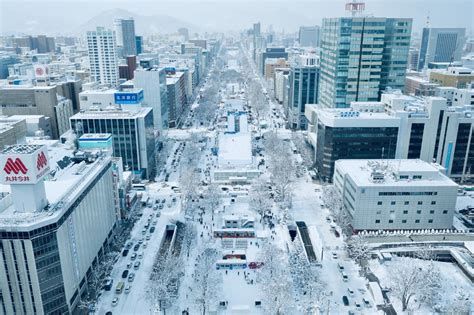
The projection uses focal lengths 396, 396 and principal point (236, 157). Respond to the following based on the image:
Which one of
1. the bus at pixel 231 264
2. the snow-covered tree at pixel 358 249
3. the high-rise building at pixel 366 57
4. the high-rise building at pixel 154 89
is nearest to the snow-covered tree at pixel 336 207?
the snow-covered tree at pixel 358 249

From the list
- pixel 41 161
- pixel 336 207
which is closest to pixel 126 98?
pixel 41 161

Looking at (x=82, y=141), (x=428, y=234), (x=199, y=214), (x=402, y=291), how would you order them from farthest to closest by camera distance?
(x=199, y=214) < (x=82, y=141) < (x=428, y=234) < (x=402, y=291)

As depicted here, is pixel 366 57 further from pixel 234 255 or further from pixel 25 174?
pixel 25 174

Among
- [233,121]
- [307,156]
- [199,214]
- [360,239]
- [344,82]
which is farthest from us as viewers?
[233,121]

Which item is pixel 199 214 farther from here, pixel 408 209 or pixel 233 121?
pixel 233 121

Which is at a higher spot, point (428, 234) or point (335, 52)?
point (335, 52)

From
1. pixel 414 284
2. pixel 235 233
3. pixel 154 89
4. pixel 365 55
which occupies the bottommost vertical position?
pixel 235 233

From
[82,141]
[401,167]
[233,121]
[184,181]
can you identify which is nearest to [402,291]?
[401,167]

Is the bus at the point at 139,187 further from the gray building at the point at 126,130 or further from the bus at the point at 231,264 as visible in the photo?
the bus at the point at 231,264
